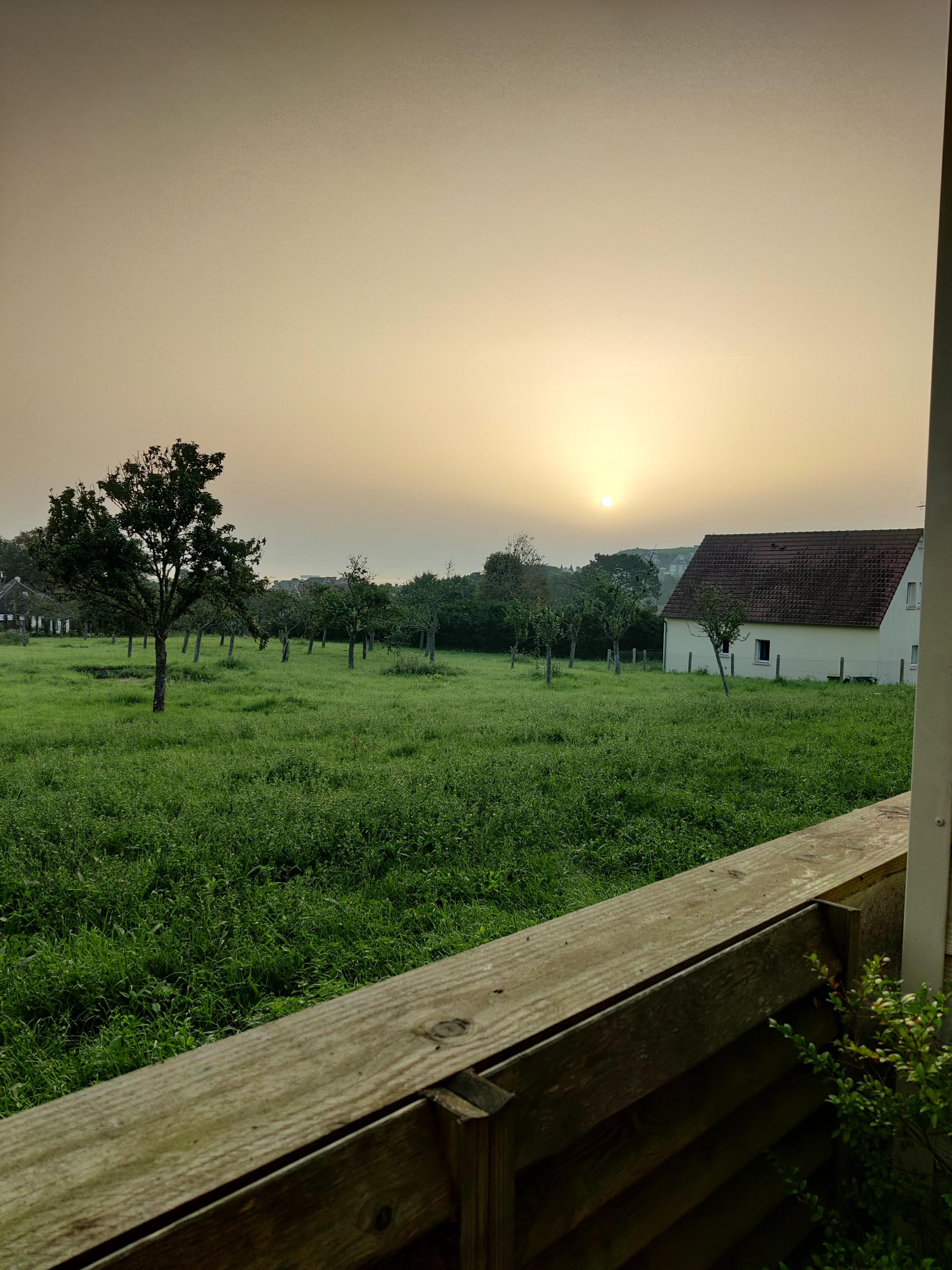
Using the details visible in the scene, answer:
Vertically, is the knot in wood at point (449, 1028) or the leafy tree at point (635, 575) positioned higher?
the leafy tree at point (635, 575)

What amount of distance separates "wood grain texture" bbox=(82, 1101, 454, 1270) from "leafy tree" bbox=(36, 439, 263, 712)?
37.5 ft

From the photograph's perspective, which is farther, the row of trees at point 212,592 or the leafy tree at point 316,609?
the leafy tree at point 316,609

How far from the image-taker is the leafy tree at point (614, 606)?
68.7 feet

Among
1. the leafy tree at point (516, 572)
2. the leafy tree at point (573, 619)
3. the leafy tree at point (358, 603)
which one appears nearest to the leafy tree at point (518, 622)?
the leafy tree at point (573, 619)

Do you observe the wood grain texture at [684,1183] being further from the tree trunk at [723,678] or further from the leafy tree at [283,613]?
the leafy tree at [283,613]

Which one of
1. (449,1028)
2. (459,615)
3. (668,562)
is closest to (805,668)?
(459,615)

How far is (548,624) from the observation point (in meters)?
18.6

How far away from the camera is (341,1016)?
0.72 meters

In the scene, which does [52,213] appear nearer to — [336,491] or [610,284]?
[610,284]

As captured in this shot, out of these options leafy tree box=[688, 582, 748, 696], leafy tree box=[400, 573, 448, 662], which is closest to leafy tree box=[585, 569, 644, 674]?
leafy tree box=[688, 582, 748, 696]

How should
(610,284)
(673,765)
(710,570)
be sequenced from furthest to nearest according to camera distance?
(710,570) → (610,284) → (673,765)

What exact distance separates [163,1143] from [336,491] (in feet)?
99.3

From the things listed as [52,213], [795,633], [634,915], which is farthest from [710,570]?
[634,915]

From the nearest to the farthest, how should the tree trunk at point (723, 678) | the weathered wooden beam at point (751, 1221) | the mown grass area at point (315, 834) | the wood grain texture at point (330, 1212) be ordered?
the wood grain texture at point (330, 1212) < the weathered wooden beam at point (751, 1221) < the mown grass area at point (315, 834) < the tree trunk at point (723, 678)
